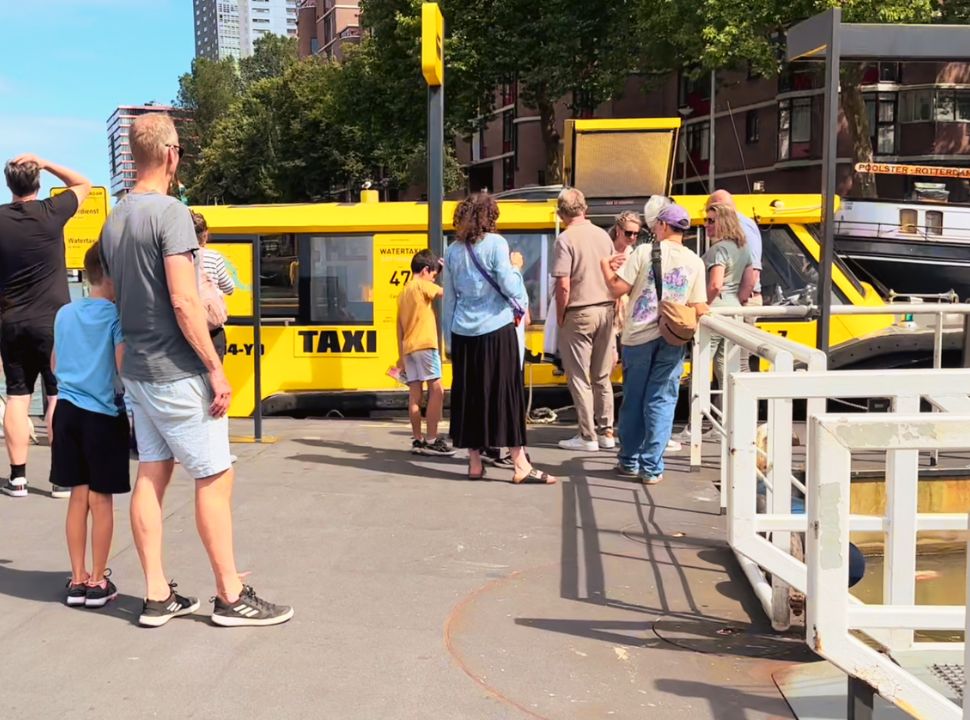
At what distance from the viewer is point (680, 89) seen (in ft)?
150

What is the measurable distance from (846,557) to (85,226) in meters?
7.98

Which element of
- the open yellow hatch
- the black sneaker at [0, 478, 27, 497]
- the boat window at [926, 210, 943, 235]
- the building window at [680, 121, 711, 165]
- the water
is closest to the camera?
the black sneaker at [0, 478, 27, 497]

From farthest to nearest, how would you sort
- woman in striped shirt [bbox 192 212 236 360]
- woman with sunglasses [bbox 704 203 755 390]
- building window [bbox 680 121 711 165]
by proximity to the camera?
building window [bbox 680 121 711 165] < woman with sunglasses [bbox 704 203 755 390] < woman in striped shirt [bbox 192 212 236 360]

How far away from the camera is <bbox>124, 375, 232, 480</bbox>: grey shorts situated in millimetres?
3740

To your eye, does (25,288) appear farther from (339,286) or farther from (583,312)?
(583,312)

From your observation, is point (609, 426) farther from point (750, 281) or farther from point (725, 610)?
point (725, 610)

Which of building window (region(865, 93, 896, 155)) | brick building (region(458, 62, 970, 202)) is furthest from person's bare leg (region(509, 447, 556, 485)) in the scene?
building window (region(865, 93, 896, 155))

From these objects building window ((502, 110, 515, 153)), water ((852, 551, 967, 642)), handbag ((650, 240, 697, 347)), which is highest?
building window ((502, 110, 515, 153))

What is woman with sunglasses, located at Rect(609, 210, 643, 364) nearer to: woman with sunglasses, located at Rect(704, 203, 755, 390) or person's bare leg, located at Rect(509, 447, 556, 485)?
woman with sunglasses, located at Rect(704, 203, 755, 390)

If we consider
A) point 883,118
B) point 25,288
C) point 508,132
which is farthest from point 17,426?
point 508,132

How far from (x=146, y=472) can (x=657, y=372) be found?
11.1 feet

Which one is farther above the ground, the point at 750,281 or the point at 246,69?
the point at 246,69

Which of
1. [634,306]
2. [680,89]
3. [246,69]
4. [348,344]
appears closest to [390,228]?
[348,344]

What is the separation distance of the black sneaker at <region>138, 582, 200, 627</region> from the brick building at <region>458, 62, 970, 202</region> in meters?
33.1
